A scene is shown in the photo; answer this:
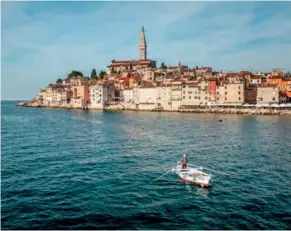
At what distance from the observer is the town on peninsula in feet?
274

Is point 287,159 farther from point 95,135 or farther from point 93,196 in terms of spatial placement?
point 95,135

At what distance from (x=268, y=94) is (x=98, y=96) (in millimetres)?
51416

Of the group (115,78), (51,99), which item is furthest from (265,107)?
(51,99)

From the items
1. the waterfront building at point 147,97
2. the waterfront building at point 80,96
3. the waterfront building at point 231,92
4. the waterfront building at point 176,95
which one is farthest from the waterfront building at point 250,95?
the waterfront building at point 80,96

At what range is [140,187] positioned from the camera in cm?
2048

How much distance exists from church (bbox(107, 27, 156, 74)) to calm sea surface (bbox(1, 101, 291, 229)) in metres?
110

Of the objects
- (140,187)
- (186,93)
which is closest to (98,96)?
(186,93)

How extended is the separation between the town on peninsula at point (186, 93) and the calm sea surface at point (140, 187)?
4831 cm

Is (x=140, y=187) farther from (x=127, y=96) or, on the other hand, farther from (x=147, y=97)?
(x=127, y=96)

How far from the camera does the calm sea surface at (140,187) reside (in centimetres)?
1569

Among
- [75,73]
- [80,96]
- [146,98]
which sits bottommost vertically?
[146,98]

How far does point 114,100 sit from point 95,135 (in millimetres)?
69493

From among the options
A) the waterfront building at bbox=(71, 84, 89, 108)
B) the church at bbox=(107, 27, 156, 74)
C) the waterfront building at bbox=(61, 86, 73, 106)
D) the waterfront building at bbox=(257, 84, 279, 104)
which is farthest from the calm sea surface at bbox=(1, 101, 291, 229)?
the church at bbox=(107, 27, 156, 74)

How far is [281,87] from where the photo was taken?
8725 cm
